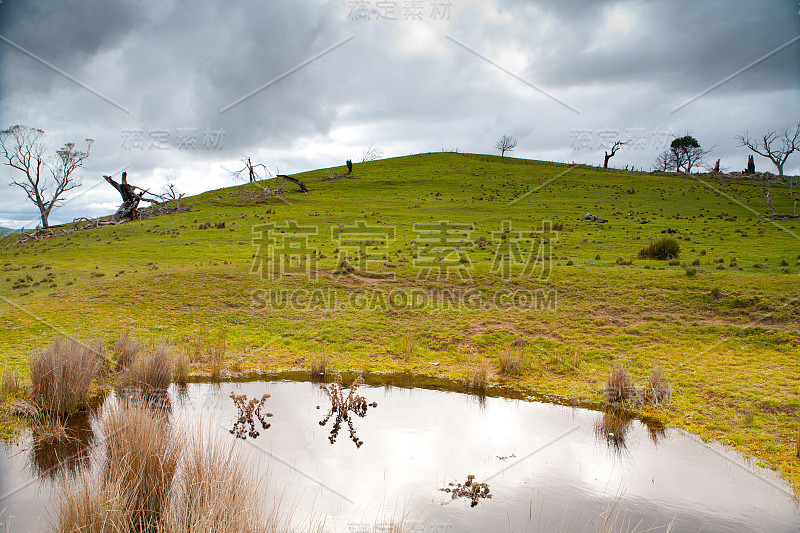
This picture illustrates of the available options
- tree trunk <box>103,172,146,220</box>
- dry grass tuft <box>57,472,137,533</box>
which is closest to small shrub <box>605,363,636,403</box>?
dry grass tuft <box>57,472,137,533</box>

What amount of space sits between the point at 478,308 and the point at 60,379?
12.9 metres

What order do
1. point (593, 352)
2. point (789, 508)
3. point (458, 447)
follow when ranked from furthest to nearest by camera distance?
point (593, 352) → point (458, 447) → point (789, 508)

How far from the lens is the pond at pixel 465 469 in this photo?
602cm

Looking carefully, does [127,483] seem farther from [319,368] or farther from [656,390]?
[656,390]

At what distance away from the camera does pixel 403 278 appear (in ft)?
67.9

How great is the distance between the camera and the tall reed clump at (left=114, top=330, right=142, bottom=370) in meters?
11.6

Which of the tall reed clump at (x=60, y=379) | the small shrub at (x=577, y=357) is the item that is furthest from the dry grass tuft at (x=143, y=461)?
the small shrub at (x=577, y=357)

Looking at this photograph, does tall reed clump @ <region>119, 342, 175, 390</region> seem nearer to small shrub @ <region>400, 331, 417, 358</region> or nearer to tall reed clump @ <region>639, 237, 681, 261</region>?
small shrub @ <region>400, 331, 417, 358</region>

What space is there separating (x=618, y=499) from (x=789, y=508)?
2349mm

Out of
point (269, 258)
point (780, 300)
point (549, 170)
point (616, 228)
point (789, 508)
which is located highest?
point (549, 170)

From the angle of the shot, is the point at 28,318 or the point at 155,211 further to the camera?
the point at 155,211

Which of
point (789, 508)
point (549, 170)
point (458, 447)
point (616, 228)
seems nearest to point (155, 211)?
point (616, 228)

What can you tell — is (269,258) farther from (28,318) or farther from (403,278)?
(28,318)

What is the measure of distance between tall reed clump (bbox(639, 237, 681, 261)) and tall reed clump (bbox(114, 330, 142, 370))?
2230 centimetres
